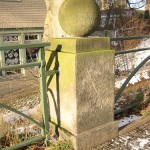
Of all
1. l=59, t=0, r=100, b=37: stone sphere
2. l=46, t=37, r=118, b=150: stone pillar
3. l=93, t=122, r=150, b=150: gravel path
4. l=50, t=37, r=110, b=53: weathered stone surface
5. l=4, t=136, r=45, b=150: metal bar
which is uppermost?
l=59, t=0, r=100, b=37: stone sphere

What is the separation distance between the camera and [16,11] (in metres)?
15.1

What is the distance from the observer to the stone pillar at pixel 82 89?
2518 mm

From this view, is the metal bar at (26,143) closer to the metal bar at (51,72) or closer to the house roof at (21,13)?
the metal bar at (51,72)

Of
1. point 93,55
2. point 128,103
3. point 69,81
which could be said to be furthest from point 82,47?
point 128,103

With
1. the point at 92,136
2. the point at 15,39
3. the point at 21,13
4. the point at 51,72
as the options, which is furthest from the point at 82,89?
the point at 21,13

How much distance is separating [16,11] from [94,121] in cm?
1368

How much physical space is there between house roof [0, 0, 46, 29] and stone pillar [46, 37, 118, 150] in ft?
41.9

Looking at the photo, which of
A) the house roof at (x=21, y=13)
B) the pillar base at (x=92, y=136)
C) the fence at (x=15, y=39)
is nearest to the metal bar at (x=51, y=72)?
the pillar base at (x=92, y=136)

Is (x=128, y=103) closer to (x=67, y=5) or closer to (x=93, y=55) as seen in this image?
(x=93, y=55)

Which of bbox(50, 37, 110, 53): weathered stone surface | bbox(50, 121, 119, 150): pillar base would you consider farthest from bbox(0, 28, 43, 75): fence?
bbox(50, 121, 119, 150): pillar base

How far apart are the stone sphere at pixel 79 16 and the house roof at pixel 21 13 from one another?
1279 cm

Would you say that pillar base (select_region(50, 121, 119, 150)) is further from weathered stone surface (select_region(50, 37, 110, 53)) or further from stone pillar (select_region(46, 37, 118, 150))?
weathered stone surface (select_region(50, 37, 110, 53))

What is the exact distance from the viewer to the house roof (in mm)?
14664

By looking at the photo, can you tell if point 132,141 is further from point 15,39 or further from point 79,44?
point 15,39
